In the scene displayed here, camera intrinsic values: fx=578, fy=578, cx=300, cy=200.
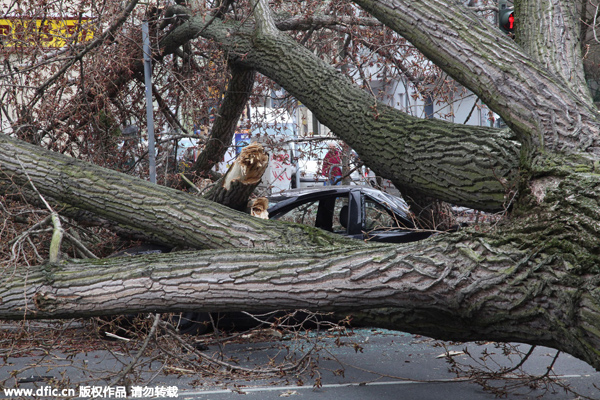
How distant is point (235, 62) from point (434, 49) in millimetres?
3660

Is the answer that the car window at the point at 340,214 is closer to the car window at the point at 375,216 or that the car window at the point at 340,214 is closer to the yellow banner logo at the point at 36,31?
the car window at the point at 375,216

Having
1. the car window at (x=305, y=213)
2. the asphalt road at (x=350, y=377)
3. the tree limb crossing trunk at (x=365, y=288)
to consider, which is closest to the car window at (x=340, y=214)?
the car window at (x=305, y=213)

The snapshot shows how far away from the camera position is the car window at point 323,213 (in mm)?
7332

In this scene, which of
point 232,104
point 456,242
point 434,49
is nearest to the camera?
point 456,242

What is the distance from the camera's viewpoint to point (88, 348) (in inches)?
221

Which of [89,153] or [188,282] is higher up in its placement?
[89,153]

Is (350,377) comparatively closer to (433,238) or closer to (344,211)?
(433,238)

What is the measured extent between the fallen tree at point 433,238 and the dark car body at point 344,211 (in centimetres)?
170

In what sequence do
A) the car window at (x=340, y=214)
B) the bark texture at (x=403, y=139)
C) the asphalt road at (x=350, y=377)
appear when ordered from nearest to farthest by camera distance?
1. the bark texture at (x=403, y=139)
2. the asphalt road at (x=350, y=377)
3. the car window at (x=340, y=214)

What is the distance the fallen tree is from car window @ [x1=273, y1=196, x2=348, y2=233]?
5.86 feet

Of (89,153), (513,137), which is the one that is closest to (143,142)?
(89,153)

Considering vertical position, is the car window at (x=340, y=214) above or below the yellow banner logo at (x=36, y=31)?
below

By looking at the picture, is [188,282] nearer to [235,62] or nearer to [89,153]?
[235,62]

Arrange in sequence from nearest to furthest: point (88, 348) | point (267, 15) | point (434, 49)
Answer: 1. point (434, 49)
2. point (88, 348)
3. point (267, 15)
